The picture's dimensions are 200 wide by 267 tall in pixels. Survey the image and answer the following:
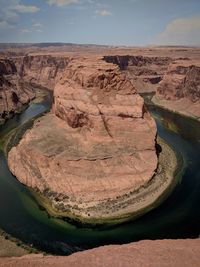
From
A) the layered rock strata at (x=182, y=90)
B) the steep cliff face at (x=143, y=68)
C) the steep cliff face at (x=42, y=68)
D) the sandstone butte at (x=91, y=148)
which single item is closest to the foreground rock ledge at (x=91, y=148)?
the sandstone butte at (x=91, y=148)

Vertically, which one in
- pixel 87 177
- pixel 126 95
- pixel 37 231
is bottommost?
pixel 37 231

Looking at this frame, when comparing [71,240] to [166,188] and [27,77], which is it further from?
[27,77]

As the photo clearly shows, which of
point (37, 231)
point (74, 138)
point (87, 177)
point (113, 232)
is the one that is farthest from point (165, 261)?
point (74, 138)

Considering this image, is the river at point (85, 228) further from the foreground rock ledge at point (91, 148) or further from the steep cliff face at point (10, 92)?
the steep cliff face at point (10, 92)

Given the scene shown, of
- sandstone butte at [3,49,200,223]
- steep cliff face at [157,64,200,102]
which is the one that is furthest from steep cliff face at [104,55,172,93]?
sandstone butte at [3,49,200,223]

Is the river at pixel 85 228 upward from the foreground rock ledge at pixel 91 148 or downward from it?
downward

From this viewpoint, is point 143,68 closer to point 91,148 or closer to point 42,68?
point 42,68
